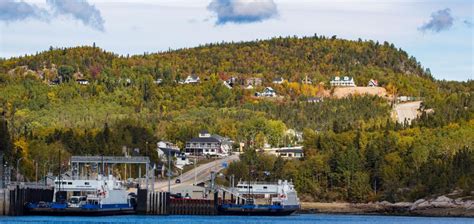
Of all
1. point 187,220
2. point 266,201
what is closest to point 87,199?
point 187,220

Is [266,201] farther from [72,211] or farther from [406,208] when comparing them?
[72,211]

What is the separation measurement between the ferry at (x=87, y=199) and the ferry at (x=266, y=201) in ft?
47.6

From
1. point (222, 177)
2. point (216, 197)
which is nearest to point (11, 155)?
point (216, 197)

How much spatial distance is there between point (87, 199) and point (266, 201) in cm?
2950

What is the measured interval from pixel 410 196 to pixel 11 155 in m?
56.1

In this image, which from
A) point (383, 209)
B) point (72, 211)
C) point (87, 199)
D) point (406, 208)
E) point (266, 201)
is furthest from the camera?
point (383, 209)

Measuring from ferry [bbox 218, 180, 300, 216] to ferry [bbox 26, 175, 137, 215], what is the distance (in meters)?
14.5

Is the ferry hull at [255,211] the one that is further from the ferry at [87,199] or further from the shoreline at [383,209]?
the shoreline at [383,209]

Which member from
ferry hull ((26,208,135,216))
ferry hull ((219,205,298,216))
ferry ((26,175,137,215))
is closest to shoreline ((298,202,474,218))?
ferry hull ((219,205,298,216))

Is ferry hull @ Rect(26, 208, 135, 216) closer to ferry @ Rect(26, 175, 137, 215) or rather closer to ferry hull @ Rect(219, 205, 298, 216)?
ferry @ Rect(26, 175, 137, 215)

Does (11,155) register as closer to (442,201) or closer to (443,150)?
(442,201)

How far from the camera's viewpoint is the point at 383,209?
568ft

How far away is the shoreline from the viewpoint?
165 metres

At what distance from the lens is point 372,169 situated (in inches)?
7392
